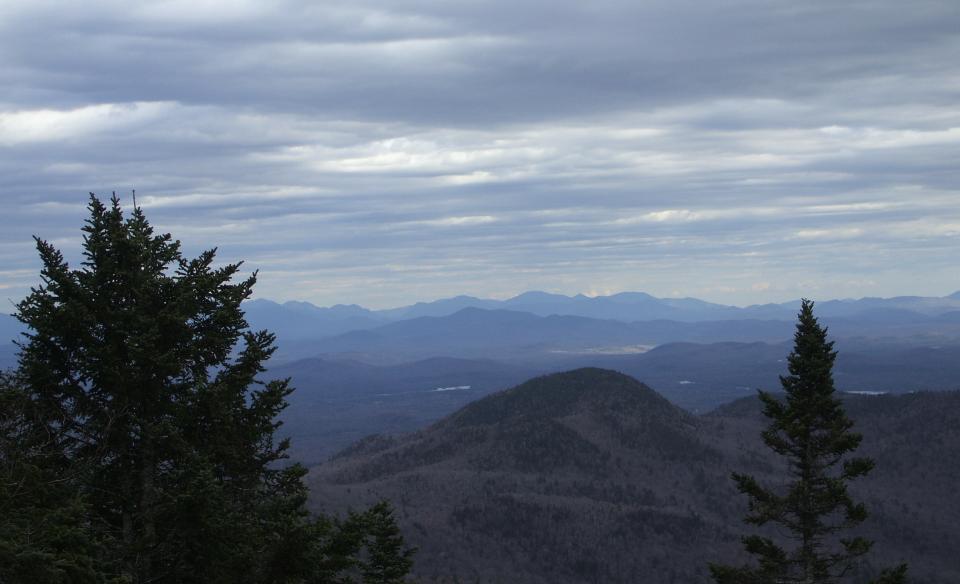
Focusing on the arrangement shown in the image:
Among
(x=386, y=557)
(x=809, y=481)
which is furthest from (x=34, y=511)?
(x=809, y=481)

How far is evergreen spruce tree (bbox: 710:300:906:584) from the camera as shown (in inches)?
1025

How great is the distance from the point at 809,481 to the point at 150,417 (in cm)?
1803

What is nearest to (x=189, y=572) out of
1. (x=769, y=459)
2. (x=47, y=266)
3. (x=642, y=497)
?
(x=47, y=266)

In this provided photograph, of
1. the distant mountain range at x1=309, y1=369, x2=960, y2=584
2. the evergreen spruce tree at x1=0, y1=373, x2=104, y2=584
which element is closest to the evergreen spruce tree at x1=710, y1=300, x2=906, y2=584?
the evergreen spruce tree at x1=0, y1=373, x2=104, y2=584

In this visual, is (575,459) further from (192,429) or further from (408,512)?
(192,429)

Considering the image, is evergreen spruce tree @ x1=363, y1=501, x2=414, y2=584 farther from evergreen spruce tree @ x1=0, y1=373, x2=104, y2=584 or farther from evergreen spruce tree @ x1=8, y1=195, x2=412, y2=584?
evergreen spruce tree @ x1=0, y1=373, x2=104, y2=584

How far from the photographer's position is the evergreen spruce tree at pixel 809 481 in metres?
26.0

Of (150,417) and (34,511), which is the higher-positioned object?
(150,417)

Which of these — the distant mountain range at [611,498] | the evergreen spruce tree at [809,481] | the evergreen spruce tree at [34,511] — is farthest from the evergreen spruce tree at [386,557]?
the distant mountain range at [611,498]

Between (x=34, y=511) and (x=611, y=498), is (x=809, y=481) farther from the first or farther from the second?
(x=611, y=498)

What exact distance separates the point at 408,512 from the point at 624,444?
65.9 m

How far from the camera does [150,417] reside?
18891 mm

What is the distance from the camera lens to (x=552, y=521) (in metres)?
145

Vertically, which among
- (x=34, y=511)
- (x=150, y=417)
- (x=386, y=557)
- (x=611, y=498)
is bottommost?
(x=611, y=498)
